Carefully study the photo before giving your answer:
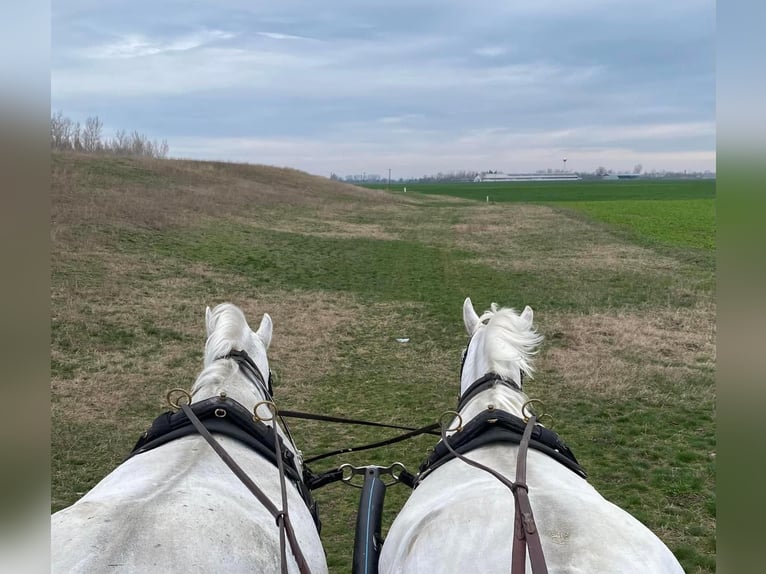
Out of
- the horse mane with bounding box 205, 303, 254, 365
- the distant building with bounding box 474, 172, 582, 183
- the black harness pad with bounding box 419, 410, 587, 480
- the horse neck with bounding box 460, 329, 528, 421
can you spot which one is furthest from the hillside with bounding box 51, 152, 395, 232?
the distant building with bounding box 474, 172, 582, 183

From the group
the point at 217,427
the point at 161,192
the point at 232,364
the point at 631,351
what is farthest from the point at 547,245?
the point at 217,427

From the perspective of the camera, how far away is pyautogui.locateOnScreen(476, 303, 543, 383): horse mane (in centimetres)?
304

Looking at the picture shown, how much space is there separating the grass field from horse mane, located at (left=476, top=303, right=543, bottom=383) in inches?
81.7

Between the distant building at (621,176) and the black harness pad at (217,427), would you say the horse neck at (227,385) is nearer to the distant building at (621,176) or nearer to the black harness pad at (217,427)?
the black harness pad at (217,427)

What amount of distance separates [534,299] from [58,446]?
9.68 m

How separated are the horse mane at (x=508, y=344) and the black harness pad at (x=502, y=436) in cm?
47

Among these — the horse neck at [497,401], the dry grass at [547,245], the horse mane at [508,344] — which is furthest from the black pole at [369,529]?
the dry grass at [547,245]

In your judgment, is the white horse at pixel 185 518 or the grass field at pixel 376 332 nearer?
the white horse at pixel 185 518

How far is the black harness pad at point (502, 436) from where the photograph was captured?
2488 mm

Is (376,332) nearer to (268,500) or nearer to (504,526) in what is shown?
(268,500)
